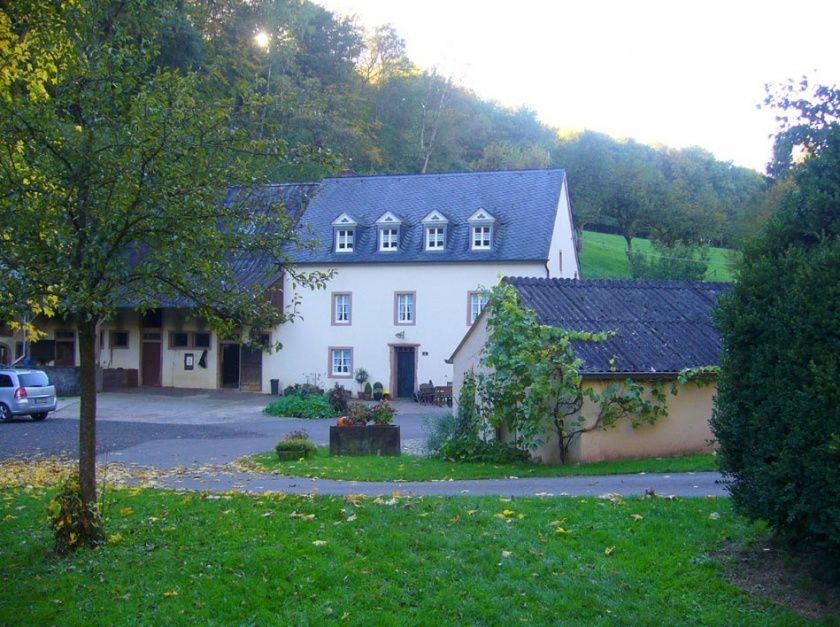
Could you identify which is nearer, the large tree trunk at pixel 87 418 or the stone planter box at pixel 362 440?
the large tree trunk at pixel 87 418

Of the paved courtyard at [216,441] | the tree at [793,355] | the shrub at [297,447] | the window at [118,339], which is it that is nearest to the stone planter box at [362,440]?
the shrub at [297,447]

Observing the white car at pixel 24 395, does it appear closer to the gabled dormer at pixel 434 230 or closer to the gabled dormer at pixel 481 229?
the gabled dormer at pixel 434 230

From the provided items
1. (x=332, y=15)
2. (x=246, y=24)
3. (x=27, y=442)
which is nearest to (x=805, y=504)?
(x=27, y=442)

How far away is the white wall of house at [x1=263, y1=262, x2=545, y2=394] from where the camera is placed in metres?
38.6

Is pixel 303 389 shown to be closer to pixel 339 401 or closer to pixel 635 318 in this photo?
pixel 339 401

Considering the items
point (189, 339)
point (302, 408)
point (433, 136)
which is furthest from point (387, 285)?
point (433, 136)

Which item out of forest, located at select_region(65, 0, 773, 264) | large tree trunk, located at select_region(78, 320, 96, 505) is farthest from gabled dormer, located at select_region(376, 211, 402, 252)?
large tree trunk, located at select_region(78, 320, 96, 505)

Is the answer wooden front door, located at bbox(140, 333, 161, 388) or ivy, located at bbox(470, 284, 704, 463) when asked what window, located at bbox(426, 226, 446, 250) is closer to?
wooden front door, located at bbox(140, 333, 161, 388)

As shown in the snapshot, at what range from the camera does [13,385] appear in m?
29.8

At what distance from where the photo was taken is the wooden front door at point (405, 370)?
39.8 m

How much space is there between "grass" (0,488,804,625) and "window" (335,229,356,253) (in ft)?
102

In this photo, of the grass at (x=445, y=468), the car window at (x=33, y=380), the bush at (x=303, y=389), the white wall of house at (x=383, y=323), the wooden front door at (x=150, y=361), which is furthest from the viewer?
the wooden front door at (x=150, y=361)

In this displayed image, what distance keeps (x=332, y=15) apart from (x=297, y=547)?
191ft

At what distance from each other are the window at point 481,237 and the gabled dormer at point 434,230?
140 cm
